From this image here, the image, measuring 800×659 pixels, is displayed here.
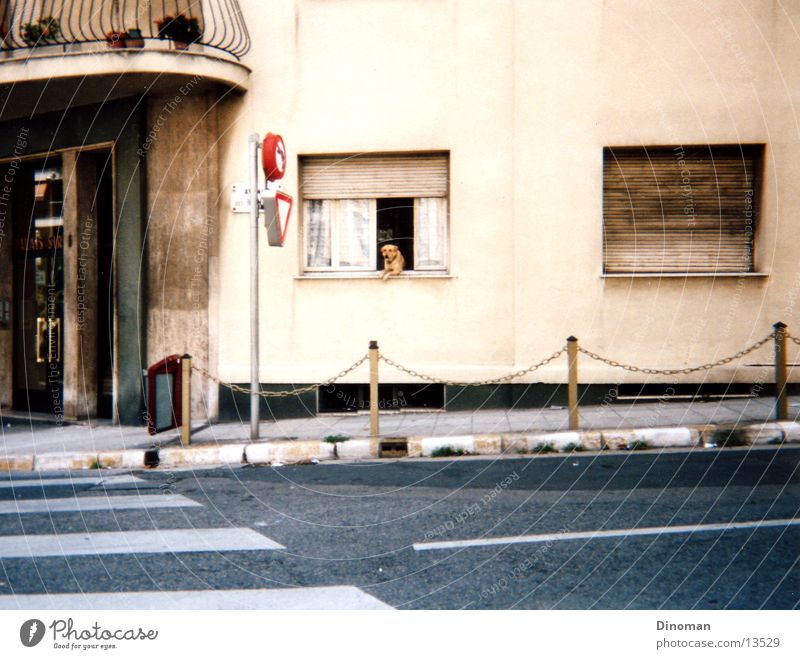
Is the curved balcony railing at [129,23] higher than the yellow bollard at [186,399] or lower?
higher

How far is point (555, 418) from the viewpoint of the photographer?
29.3 feet

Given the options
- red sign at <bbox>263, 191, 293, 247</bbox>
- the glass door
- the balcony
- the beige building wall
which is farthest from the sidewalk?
the balcony

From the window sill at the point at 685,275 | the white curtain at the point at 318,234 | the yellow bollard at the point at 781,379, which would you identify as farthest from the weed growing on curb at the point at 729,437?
the white curtain at the point at 318,234

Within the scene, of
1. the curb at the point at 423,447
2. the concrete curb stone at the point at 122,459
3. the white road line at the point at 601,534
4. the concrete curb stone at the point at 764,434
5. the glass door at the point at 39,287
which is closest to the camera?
the white road line at the point at 601,534

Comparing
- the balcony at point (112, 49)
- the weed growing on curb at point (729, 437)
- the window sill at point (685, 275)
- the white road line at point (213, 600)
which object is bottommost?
the white road line at point (213, 600)

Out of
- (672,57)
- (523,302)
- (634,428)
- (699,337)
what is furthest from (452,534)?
(672,57)

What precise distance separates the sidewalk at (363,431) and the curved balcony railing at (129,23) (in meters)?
4.72

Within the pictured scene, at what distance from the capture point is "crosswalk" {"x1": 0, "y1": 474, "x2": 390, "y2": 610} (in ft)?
12.1

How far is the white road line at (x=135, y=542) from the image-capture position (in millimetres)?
4562

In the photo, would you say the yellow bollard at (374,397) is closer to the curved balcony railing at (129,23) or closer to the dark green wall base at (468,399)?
the dark green wall base at (468,399)

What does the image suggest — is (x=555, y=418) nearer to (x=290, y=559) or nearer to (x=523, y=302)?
(x=523, y=302)

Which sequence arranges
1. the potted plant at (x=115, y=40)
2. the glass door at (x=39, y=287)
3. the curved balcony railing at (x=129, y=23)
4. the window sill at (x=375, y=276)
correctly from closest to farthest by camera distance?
the potted plant at (x=115, y=40), the curved balcony railing at (x=129, y=23), the window sill at (x=375, y=276), the glass door at (x=39, y=287)

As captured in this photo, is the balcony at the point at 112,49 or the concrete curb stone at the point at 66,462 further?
the balcony at the point at 112,49

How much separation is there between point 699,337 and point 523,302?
87.6 inches
